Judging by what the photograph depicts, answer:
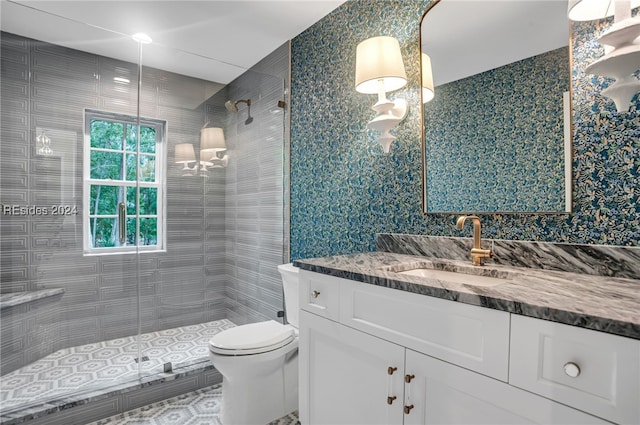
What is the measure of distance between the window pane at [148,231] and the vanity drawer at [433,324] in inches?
71.6

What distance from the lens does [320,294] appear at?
1.40 meters

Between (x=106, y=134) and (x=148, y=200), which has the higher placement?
(x=106, y=134)

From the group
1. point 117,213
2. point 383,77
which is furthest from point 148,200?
point 383,77

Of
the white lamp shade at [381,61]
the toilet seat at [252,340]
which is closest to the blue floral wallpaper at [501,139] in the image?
the white lamp shade at [381,61]

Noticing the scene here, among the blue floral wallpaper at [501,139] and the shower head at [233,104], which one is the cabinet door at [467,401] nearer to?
the blue floral wallpaper at [501,139]

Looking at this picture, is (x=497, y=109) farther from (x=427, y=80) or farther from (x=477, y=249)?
(x=477, y=249)

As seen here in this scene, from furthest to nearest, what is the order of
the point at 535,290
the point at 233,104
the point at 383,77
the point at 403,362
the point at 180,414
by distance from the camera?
1. the point at 233,104
2. the point at 180,414
3. the point at 383,77
4. the point at 403,362
5. the point at 535,290

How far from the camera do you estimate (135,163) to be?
249 centimetres

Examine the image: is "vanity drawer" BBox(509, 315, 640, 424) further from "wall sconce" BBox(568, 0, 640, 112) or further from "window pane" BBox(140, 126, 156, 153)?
"window pane" BBox(140, 126, 156, 153)

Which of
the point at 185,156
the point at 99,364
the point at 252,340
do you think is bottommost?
the point at 99,364

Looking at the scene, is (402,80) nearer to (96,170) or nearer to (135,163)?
(135,163)

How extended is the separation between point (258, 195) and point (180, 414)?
1586 mm

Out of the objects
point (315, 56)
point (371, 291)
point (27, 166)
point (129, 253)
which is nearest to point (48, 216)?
point (27, 166)

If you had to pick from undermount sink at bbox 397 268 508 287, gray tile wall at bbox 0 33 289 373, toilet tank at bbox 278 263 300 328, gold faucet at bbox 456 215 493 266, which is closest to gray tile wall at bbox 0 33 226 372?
gray tile wall at bbox 0 33 289 373
